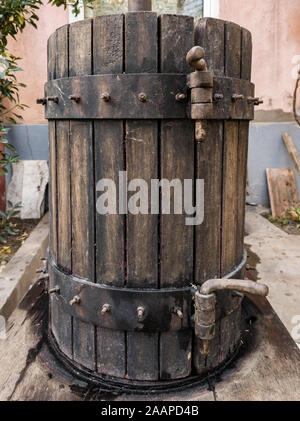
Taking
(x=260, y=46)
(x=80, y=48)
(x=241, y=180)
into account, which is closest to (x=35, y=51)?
(x=260, y=46)

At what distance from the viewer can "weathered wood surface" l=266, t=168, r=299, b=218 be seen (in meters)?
4.82

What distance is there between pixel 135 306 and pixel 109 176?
458mm

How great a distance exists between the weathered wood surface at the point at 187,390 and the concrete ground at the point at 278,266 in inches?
15.4

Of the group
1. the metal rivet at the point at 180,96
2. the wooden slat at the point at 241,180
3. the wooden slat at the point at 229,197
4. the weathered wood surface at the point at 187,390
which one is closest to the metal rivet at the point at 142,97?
the metal rivet at the point at 180,96

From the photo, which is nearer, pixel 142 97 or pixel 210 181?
pixel 142 97

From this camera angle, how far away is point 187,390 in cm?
134

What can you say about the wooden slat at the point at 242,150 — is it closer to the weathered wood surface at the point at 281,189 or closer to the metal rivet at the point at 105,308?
the metal rivet at the point at 105,308

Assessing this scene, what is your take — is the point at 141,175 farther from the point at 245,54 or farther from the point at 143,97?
the point at 245,54

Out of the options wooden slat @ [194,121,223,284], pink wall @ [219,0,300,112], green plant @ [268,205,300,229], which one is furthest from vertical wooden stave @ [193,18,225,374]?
pink wall @ [219,0,300,112]

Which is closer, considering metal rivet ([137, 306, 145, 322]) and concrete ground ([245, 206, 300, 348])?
metal rivet ([137, 306, 145, 322])

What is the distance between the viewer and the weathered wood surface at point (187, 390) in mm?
1307

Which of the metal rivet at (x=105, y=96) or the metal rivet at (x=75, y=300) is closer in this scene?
A: the metal rivet at (x=105, y=96)

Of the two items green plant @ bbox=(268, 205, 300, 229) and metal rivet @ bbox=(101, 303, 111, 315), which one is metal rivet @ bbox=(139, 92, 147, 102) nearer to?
metal rivet @ bbox=(101, 303, 111, 315)

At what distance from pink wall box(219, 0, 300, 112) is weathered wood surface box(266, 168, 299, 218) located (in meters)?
1.00
